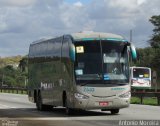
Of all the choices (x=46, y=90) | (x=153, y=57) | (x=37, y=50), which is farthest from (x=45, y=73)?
(x=153, y=57)

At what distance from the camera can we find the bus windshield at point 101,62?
22656 millimetres

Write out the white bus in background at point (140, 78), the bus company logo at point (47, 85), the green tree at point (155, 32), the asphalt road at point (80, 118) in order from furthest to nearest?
the green tree at point (155, 32) → the white bus in background at point (140, 78) → the bus company logo at point (47, 85) → the asphalt road at point (80, 118)

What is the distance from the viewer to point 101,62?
22844mm

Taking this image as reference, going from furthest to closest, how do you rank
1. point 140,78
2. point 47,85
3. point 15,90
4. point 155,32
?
point 155,32 < point 15,90 < point 140,78 < point 47,85

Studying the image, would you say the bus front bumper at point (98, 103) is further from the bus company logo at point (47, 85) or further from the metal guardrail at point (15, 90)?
the metal guardrail at point (15, 90)

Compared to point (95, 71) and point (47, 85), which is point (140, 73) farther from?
point (95, 71)

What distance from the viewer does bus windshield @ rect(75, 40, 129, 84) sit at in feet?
74.3

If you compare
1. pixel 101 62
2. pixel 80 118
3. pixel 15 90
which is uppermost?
pixel 101 62

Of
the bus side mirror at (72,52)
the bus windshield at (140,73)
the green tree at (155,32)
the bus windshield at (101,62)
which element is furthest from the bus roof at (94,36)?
the green tree at (155,32)

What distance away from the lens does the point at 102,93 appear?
22.5 meters

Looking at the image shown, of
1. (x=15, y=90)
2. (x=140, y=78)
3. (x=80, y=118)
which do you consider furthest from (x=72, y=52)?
(x=15, y=90)

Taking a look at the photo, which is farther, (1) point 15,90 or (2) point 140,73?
(1) point 15,90

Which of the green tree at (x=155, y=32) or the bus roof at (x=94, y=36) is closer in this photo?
the bus roof at (x=94, y=36)

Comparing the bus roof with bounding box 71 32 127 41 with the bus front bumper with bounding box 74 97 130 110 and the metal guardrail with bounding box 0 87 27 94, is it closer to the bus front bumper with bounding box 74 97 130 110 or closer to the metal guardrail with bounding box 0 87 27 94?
the bus front bumper with bounding box 74 97 130 110
